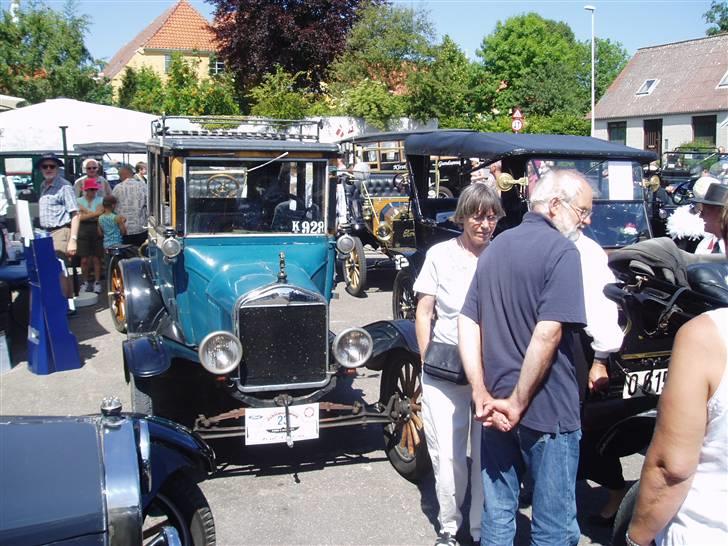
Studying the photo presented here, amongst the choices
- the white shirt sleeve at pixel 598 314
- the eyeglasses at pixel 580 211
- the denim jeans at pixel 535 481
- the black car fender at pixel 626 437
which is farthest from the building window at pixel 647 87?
the denim jeans at pixel 535 481

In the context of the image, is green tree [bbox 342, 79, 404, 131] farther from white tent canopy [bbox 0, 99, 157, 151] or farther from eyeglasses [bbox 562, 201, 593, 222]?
eyeglasses [bbox 562, 201, 593, 222]

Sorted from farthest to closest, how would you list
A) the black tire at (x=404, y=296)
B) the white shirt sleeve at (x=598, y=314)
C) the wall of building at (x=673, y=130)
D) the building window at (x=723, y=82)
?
the building window at (x=723, y=82), the wall of building at (x=673, y=130), the black tire at (x=404, y=296), the white shirt sleeve at (x=598, y=314)

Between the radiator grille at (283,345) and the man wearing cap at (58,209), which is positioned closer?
the radiator grille at (283,345)

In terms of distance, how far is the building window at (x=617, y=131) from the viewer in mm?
39438

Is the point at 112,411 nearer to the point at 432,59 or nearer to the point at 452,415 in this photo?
the point at 452,415

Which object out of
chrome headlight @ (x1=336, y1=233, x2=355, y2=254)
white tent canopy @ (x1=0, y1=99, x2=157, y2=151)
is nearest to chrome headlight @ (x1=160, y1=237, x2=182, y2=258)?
chrome headlight @ (x1=336, y1=233, x2=355, y2=254)

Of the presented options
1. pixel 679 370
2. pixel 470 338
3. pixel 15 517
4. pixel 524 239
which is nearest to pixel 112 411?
pixel 15 517

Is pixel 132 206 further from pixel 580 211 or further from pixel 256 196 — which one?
pixel 580 211

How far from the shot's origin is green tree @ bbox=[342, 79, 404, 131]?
69.5ft

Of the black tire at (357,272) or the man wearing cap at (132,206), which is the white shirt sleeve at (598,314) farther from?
the man wearing cap at (132,206)

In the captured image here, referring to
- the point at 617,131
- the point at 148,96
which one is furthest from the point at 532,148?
the point at 617,131

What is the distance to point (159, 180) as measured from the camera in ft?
18.1

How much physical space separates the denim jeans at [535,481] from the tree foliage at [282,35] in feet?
85.7

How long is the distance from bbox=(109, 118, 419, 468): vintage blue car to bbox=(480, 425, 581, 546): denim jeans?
1652mm
